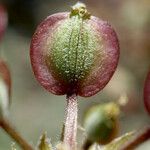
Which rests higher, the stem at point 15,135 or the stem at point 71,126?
the stem at point 71,126

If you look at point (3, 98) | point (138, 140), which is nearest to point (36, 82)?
point (3, 98)

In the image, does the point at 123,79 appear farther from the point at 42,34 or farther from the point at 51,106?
the point at 42,34

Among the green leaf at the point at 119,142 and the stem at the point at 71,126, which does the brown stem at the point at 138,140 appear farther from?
the stem at the point at 71,126

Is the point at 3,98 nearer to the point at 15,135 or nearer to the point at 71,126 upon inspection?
the point at 15,135

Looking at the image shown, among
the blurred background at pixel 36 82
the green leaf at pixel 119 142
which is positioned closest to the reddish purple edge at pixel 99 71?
the green leaf at pixel 119 142

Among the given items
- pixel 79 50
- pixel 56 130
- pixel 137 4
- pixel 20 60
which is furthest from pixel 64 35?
pixel 137 4

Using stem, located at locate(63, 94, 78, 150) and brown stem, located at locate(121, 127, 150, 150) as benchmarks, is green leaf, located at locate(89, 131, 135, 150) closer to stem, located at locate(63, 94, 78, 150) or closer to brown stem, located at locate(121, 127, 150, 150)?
brown stem, located at locate(121, 127, 150, 150)

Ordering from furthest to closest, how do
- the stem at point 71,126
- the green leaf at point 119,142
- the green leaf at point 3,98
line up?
1. the green leaf at point 3,98
2. the green leaf at point 119,142
3. the stem at point 71,126
